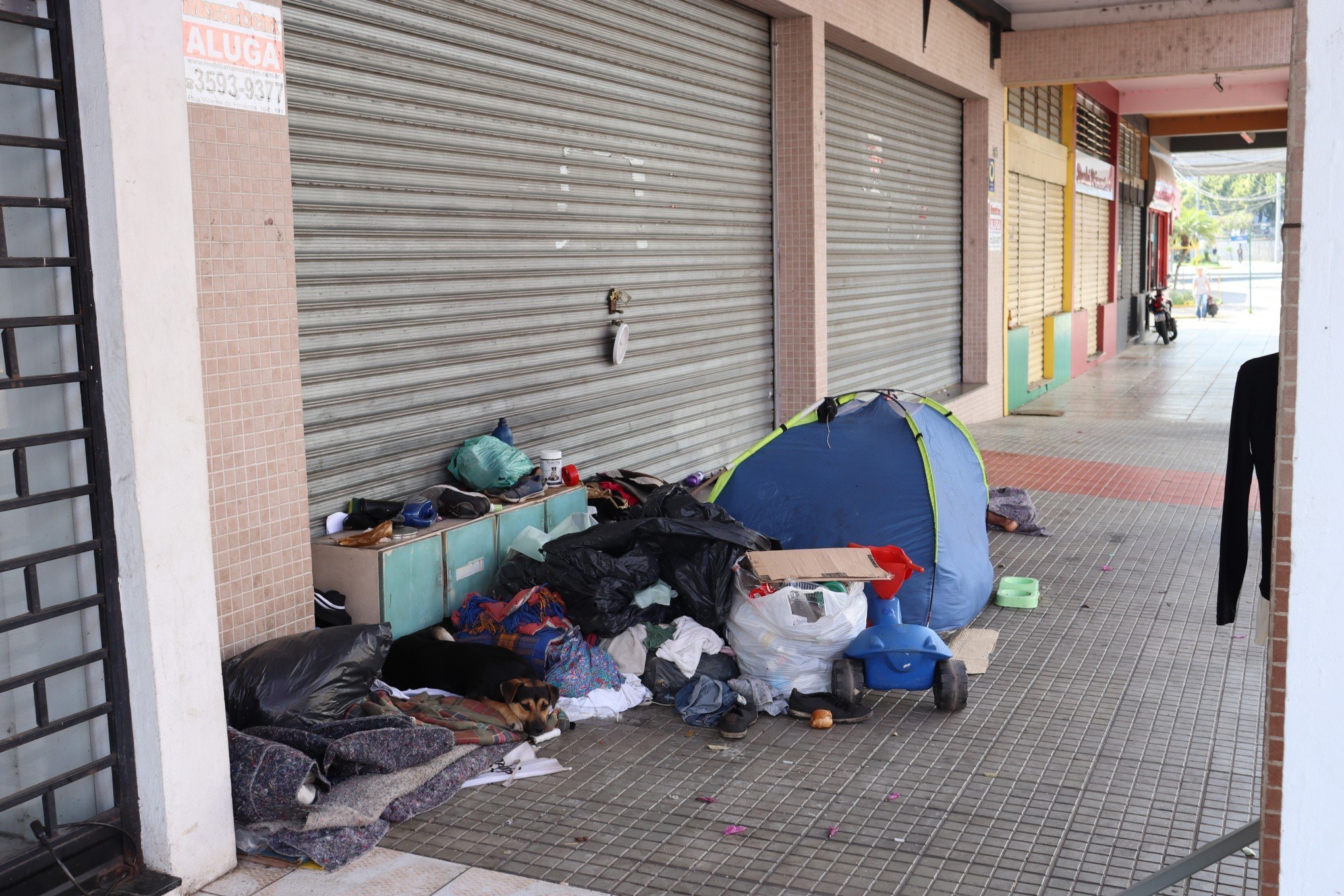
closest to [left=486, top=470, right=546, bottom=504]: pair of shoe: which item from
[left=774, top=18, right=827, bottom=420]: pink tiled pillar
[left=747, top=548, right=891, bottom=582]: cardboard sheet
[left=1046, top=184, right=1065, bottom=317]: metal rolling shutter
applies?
[left=747, top=548, right=891, bottom=582]: cardboard sheet

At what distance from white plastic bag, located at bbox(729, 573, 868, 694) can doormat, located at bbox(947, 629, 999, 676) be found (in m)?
0.66

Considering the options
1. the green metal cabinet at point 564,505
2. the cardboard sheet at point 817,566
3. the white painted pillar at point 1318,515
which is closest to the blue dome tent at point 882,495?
the cardboard sheet at point 817,566

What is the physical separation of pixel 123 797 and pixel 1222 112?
2735cm

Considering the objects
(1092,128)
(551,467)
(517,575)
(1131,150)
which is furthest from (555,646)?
(1131,150)

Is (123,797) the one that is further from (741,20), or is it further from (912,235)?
(912,235)

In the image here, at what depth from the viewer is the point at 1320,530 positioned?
2.63 meters

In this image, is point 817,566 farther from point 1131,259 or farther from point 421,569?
point 1131,259

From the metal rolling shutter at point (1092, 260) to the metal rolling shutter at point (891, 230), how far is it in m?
6.77

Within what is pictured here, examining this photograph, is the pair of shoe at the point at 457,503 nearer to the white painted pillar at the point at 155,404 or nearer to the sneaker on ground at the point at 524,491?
the sneaker on ground at the point at 524,491

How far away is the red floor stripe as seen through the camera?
33.2 ft

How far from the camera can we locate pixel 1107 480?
1089cm

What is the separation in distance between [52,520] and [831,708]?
313 centimetres

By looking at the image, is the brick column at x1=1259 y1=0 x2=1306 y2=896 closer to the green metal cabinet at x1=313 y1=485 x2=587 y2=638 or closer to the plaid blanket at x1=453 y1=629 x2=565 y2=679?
the plaid blanket at x1=453 y1=629 x2=565 y2=679

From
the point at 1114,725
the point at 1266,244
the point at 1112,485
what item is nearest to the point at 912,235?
the point at 1112,485
